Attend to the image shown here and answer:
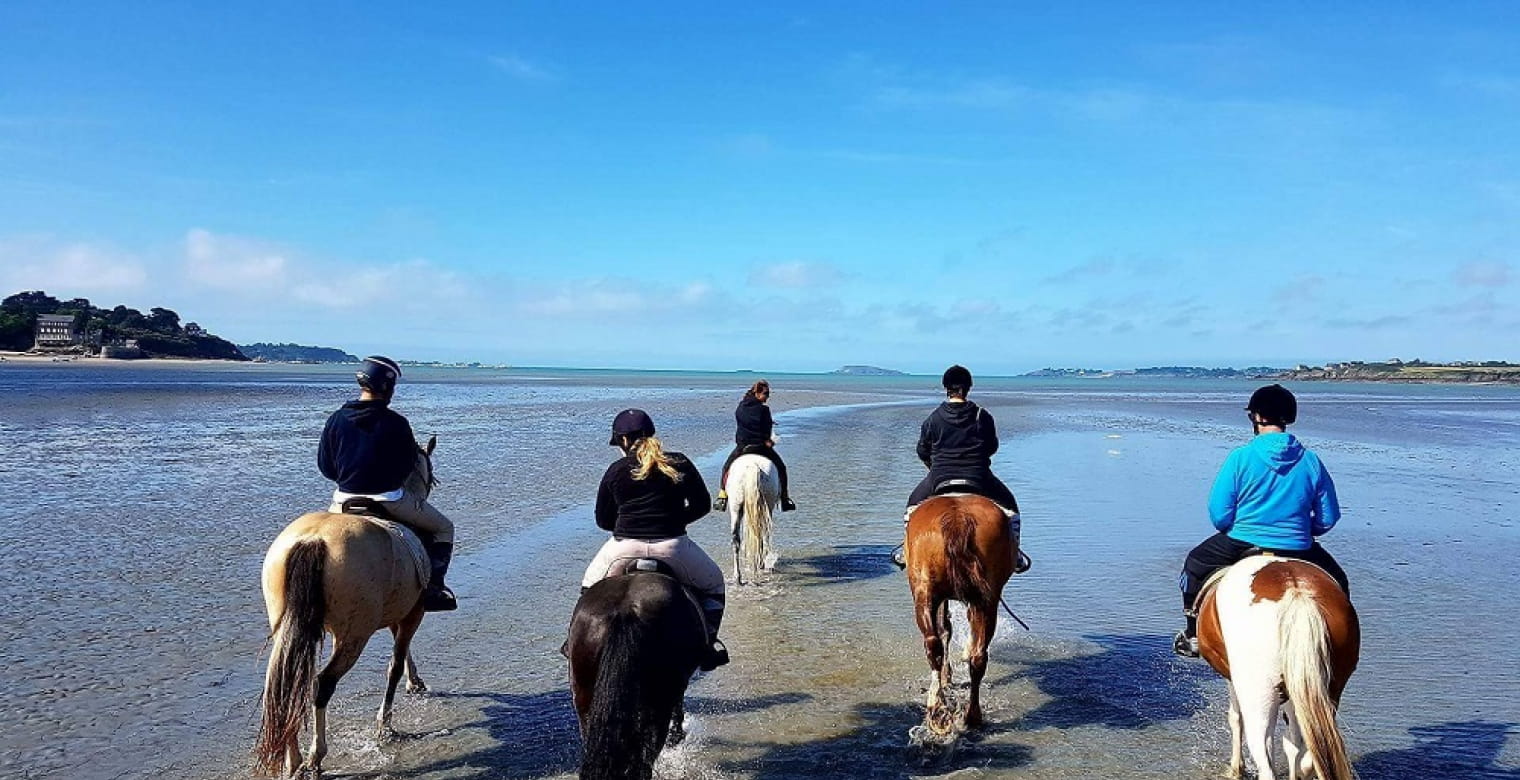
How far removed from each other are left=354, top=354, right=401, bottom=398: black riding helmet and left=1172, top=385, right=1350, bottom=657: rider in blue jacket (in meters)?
5.36

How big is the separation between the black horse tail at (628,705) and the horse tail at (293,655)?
70.0 inches

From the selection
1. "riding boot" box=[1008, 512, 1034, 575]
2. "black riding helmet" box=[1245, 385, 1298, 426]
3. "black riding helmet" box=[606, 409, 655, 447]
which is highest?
"black riding helmet" box=[1245, 385, 1298, 426]

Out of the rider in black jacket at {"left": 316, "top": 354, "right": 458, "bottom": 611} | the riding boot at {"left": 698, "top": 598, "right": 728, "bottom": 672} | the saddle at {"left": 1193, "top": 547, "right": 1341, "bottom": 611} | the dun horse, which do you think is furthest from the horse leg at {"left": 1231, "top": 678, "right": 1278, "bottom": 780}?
the rider in black jacket at {"left": 316, "top": 354, "right": 458, "bottom": 611}

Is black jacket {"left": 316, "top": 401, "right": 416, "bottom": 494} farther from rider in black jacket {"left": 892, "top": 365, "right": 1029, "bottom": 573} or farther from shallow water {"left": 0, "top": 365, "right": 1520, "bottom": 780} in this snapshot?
rider in black jacket {"left": 892, "top": 365, "right": 1029, "bottom": 573}

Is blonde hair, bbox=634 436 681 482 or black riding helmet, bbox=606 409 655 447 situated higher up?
black riding helmet, bbox=606 409 655 447

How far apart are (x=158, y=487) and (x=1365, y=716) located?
1718 cm

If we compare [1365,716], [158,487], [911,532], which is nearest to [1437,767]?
[1365,716]

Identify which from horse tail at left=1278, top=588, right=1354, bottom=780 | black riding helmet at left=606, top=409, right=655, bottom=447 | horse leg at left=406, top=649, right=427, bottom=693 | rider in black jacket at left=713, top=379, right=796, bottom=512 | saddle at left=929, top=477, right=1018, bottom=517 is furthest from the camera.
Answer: rider in black jacket at left=713, top=379, right=796, bottom=512

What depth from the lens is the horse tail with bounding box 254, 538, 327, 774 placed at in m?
5.39

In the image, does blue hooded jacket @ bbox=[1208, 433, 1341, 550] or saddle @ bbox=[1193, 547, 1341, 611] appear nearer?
saddle @ bbox=[1193, 547, 1341, 611]

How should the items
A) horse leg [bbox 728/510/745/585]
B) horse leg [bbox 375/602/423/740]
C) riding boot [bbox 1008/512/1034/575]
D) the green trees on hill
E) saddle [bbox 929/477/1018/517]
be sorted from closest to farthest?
horse leg [bbox 375/602/423/740]
riding boot [bbox 1008/512/1034/575]
saddle [bbox 929/477/1018/517]
horse leg [bbox 728/510/745/585]
the green trees on hill

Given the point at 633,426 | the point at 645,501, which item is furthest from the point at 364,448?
the point at 645,501

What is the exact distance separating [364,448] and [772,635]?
4214mm

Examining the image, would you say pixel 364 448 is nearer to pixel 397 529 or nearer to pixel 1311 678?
pixel 397 529
